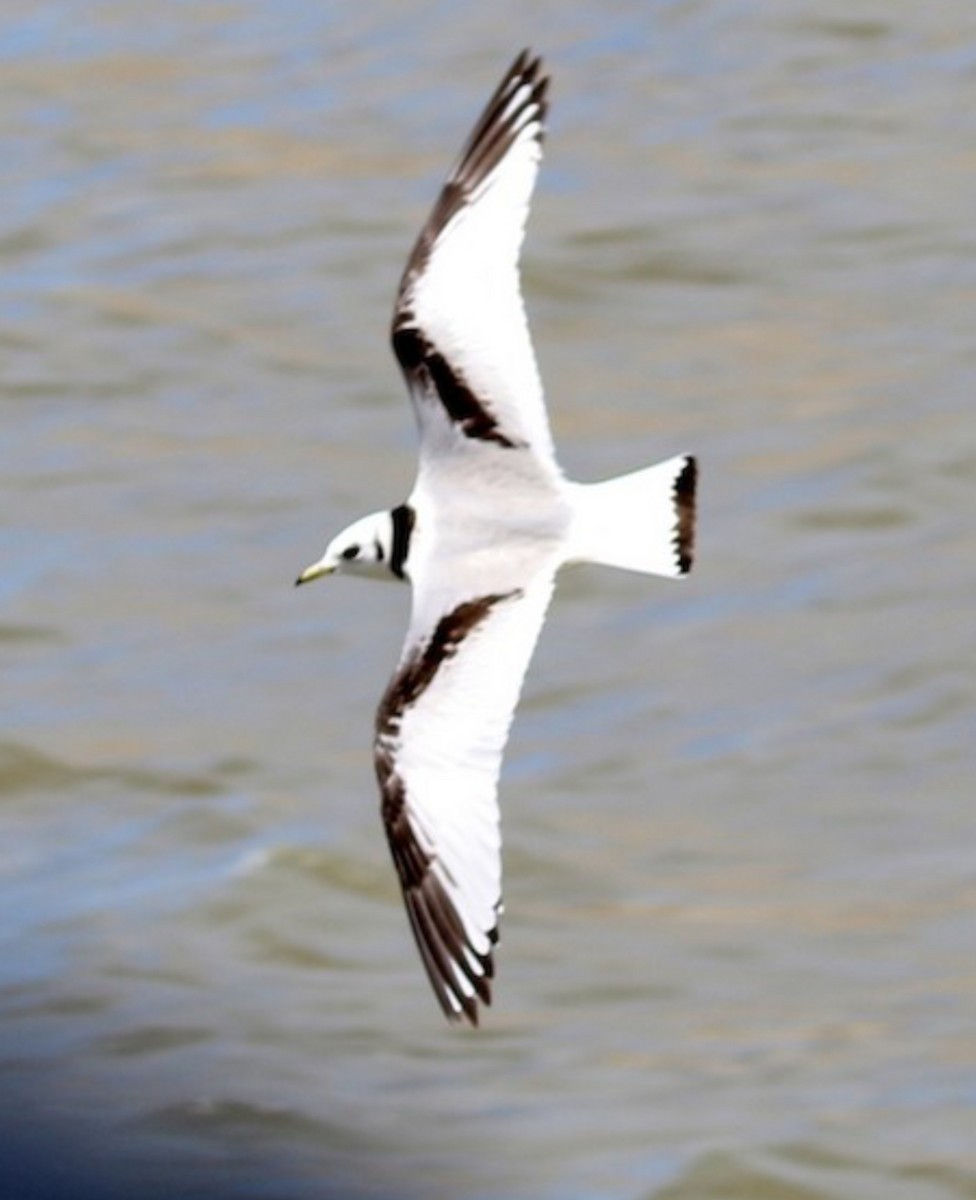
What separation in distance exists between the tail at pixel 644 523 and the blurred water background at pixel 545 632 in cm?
158

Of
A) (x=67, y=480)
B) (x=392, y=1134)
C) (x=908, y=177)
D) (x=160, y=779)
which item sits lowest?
(x=392, y=1134)

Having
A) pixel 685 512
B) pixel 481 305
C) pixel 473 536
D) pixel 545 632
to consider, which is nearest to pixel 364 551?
pixel 473 536

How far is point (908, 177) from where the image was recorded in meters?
14.7

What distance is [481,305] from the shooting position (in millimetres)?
8242

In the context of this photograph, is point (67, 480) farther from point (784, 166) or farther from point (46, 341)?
point (784, 166)

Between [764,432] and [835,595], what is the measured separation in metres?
1.26

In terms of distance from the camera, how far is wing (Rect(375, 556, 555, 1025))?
764 cm

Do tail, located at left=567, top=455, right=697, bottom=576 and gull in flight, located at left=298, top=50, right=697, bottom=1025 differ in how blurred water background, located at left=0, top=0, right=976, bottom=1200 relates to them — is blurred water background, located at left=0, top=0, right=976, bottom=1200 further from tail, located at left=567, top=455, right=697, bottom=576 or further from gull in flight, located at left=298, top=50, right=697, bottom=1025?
tail, located at left=567, top=455, right=697, bottom=576

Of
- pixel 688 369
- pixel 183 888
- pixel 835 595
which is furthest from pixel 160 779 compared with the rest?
pixel 688 369

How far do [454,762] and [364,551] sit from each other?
68cm

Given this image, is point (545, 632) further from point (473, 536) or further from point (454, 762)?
point (454, 762)

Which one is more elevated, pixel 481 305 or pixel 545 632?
pixel 481 305

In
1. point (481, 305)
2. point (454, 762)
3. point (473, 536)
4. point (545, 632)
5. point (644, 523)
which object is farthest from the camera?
point (545, 632)

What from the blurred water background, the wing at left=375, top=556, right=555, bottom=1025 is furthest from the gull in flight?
the blurred water background
